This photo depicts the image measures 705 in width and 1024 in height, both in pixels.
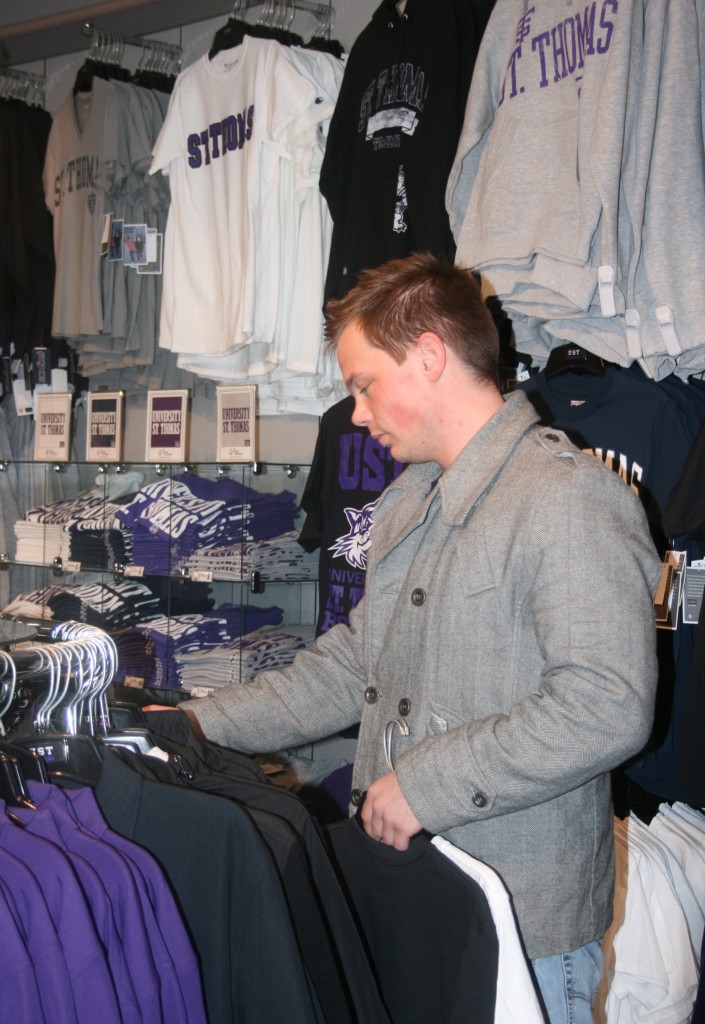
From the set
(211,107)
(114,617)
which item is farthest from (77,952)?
(211,107)

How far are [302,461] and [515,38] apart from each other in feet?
5.46

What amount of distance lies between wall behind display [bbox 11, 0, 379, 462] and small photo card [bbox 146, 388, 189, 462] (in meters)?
0.29

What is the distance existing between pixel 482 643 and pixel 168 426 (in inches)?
83.3

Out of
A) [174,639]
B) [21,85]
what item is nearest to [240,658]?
[174,639]

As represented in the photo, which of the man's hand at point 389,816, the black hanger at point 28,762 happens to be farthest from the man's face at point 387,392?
the black hanger at point 28,762

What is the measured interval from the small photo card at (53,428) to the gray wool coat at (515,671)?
88.4 inches

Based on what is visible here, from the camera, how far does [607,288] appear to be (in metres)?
2.16

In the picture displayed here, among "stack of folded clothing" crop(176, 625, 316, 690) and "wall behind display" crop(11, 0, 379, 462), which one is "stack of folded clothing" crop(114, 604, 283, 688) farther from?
"wall behind display" crop(11, 0, 379, 462)

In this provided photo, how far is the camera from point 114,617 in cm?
325

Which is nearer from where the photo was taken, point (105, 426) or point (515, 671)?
point (515, 671)

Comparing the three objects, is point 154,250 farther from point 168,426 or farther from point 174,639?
point 174,639

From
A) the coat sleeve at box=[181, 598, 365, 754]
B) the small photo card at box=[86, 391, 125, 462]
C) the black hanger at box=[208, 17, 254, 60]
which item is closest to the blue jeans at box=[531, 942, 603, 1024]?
the coat sleeve at box=[181, 598, 365, 754]

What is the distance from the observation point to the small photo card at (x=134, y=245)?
139 inches

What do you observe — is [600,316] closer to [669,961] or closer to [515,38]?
[515,38]
